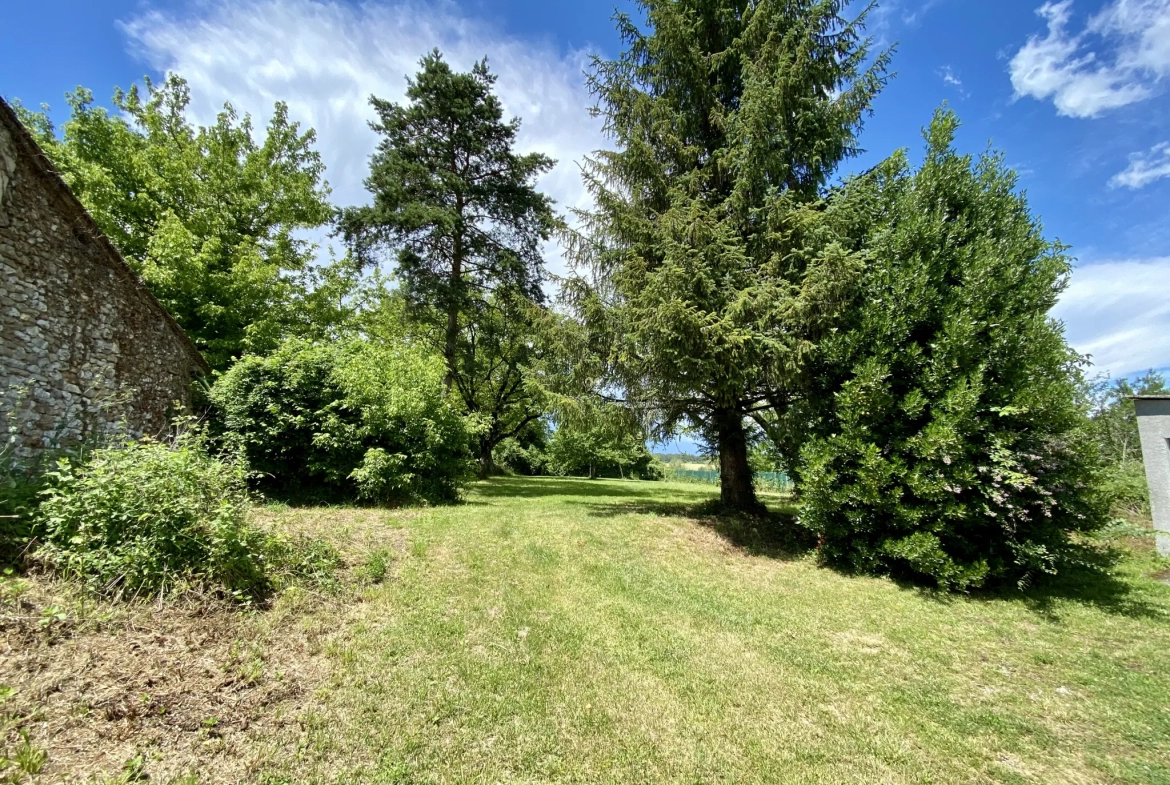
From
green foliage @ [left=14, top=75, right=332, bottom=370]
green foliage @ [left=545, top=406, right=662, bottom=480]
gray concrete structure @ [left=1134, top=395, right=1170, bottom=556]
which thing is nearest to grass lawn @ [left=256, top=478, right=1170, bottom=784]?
gray concrete structure @ [left=1134, top=395, right=1170, bottom=556]

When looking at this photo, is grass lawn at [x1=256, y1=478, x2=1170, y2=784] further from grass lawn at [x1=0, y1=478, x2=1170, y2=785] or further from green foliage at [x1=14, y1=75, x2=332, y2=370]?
green foliage at [x1=14, y1=75, x2=332, y2=370]

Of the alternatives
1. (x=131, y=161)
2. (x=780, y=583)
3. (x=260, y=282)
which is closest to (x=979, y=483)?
(x=780, y=583)

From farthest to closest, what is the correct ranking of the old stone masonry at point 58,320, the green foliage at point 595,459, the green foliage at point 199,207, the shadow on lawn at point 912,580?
the green foliage at point 595,459, the green foliage at point 199,207, the shadow on lawn at point 912,580, the old stone masonry at point 58,320

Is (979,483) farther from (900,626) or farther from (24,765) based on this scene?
(24,765)

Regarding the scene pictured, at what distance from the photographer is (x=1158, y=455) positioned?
6938 millimetres

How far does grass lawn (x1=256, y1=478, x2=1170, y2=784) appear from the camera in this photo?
2.71 m

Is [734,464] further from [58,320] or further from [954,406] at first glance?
[58,320]

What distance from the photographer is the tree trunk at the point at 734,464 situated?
921cm

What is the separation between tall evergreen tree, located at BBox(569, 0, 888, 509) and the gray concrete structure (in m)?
5.32

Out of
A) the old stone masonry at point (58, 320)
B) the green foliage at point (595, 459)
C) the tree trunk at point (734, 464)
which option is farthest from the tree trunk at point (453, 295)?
the tree trunk at point (734, 464)

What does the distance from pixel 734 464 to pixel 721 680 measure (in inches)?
248

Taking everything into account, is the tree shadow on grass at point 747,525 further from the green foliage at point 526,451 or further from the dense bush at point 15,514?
the green foliage at point 526,451

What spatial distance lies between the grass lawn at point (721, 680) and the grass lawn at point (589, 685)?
18 millimetres

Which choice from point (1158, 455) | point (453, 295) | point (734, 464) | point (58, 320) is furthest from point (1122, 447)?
point (58, 320)
